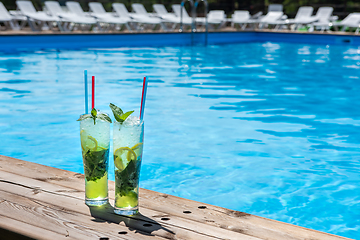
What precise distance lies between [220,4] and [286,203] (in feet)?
57.0

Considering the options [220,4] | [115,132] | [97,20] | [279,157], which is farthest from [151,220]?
[220,4]

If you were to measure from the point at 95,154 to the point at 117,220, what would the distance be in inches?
8.7

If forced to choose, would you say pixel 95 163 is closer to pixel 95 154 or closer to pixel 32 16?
pixel 95 154

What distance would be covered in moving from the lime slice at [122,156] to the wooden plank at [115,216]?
6.5 inches

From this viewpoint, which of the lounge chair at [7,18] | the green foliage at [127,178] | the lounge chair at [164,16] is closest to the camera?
the green foliage at [127,178]

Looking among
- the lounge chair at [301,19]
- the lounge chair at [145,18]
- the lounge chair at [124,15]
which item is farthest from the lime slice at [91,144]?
the lounge chair at [301,19]

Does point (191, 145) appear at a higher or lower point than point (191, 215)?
lower

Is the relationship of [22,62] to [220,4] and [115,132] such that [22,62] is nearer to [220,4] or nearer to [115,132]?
[115,132]

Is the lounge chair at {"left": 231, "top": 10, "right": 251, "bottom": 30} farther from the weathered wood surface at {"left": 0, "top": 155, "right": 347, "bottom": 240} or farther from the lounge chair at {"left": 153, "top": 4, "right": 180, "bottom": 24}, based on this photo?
the weathered wood surface at {"left": 0, "top": 155, "right": 347, "bottom": 240}

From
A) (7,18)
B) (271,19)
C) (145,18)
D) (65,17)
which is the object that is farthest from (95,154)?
(271,19)

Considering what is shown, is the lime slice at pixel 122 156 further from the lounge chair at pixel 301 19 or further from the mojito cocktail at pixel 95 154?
the lounge chair at pixel 301 19

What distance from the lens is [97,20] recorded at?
1255cm

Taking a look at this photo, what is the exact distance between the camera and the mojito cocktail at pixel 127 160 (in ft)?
4.28

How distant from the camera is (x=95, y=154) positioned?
137 cm
